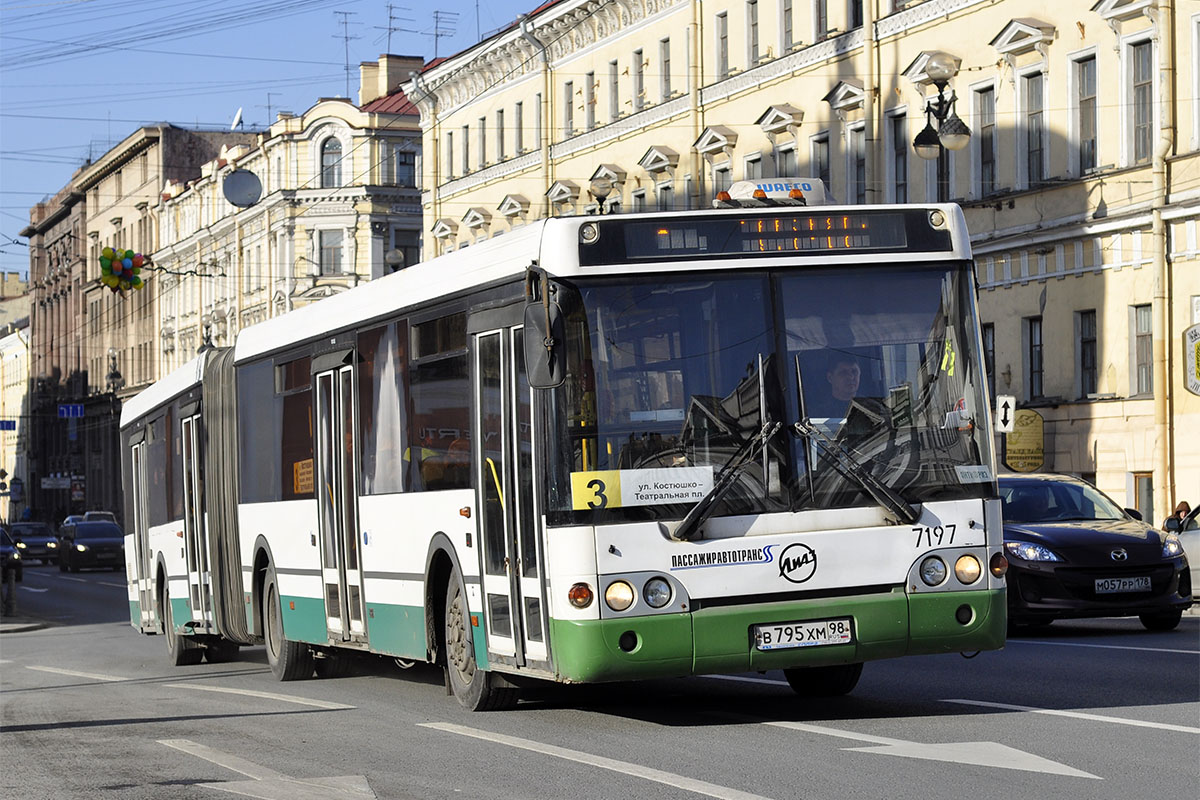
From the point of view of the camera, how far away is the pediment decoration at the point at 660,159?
48.6 m

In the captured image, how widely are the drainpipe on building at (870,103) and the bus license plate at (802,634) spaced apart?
29.8m

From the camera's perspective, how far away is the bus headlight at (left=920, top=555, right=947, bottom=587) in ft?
37.7

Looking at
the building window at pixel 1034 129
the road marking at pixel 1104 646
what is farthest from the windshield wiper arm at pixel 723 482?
the building window at pixel 1034 129

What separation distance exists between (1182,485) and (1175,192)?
4478mm

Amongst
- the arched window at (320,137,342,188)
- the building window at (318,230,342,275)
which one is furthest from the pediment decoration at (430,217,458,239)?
the arched window at (320,137,342,188)

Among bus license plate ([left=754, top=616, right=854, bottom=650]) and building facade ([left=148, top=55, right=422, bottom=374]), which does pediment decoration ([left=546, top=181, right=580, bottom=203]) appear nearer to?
building facade ([left=148, top=55, right=422, bottom=374])

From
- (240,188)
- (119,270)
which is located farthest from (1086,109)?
(240,188)

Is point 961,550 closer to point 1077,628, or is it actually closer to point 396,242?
point 1077,628

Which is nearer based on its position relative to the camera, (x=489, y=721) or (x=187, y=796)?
(x=187, y=796)

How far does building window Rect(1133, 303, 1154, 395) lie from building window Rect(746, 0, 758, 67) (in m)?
13.9

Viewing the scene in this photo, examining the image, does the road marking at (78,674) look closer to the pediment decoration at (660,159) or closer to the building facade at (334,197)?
the pediment decoration at (660,159)

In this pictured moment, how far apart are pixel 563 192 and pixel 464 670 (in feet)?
137

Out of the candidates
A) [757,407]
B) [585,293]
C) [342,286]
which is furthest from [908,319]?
[342,286]

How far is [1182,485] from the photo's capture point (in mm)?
33062
